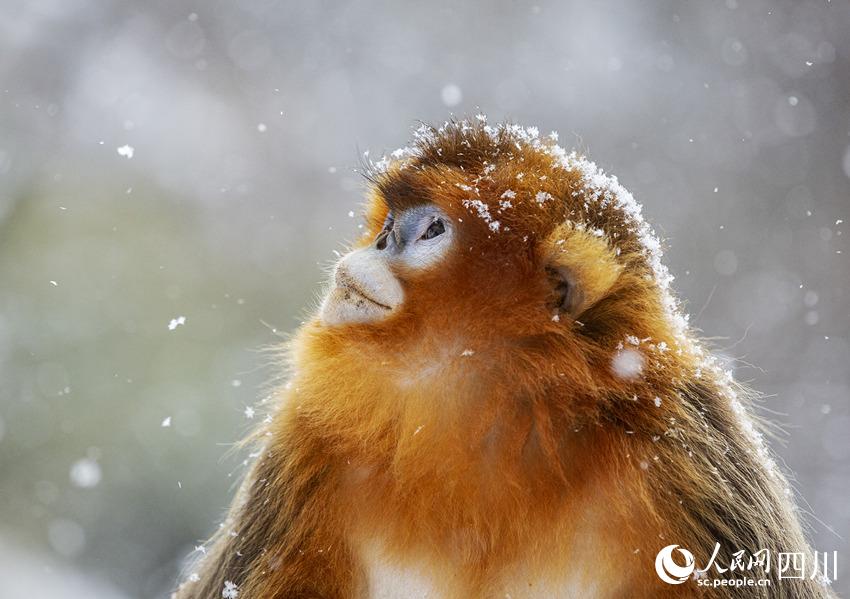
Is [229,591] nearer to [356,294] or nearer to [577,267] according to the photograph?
[356,294]

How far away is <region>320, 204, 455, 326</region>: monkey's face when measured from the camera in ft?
5.22

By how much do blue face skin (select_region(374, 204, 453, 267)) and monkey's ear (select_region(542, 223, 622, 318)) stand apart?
20cm

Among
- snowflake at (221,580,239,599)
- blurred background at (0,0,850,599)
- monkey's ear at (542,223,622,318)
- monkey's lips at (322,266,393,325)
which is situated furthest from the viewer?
blurred background at (0,0,850,599)

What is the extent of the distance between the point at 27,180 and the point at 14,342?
3.14 ft

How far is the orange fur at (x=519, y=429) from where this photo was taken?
1.49 metres

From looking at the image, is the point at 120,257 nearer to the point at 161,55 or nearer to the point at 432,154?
the point at 161,55

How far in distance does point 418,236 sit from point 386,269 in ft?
0.31

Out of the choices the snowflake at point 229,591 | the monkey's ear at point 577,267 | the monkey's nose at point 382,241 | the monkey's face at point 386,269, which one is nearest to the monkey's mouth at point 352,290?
the monkey's face at point 386,269

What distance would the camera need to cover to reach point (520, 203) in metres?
1.57

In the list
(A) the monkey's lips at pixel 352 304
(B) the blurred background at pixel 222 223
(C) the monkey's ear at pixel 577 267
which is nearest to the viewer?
(C) the monkey's ear at pixel 577 267

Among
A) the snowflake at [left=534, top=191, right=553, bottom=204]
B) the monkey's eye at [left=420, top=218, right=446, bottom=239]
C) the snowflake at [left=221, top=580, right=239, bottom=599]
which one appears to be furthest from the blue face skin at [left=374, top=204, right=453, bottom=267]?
the snowflake at [left=221, top=580, right=239, bottom=599]

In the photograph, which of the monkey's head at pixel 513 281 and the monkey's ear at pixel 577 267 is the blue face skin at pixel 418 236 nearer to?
the monkey's head at pixel 513 281

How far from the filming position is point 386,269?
5.28 feet

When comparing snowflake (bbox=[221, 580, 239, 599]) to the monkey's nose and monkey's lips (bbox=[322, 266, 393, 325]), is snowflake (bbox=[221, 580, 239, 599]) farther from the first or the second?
the monkey's nose
